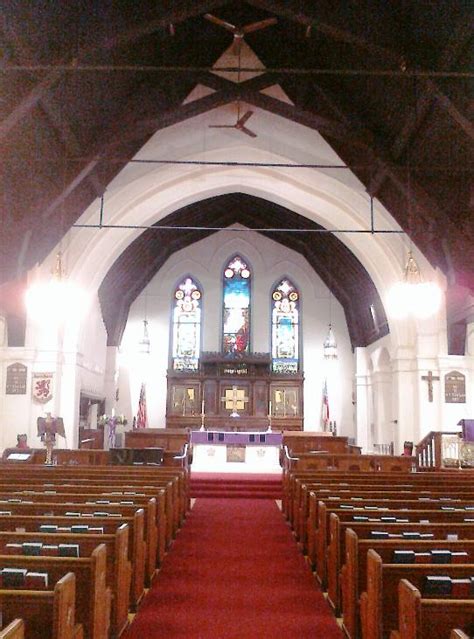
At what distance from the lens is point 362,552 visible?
11.1ft

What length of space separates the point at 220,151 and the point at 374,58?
4.91 m

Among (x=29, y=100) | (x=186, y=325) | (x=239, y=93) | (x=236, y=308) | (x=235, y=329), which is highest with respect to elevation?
(x=239, y=93)

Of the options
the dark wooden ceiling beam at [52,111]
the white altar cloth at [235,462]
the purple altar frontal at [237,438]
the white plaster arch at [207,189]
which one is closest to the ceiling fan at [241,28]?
the dark wooden ceiling beam at [52,111]

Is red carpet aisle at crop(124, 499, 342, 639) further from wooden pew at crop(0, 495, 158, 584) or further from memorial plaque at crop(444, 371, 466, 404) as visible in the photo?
memorial plaque at crop(444, 371, 466, 404)

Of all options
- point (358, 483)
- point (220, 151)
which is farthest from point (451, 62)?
point (220, 151)

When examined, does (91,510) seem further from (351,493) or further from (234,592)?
(351,493)

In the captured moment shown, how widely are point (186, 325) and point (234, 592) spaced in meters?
15.7

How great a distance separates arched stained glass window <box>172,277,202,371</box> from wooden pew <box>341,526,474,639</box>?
53.0 ft

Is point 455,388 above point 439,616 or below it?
above

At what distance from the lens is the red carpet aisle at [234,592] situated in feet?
12.1

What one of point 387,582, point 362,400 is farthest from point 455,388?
point 387,582

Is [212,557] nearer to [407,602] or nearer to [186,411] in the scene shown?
[407,602]

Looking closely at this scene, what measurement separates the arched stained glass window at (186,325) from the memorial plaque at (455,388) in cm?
878

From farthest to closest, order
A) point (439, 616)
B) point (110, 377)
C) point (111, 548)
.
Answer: point (110, 377)
point (111, 548)
point (439, 616)
